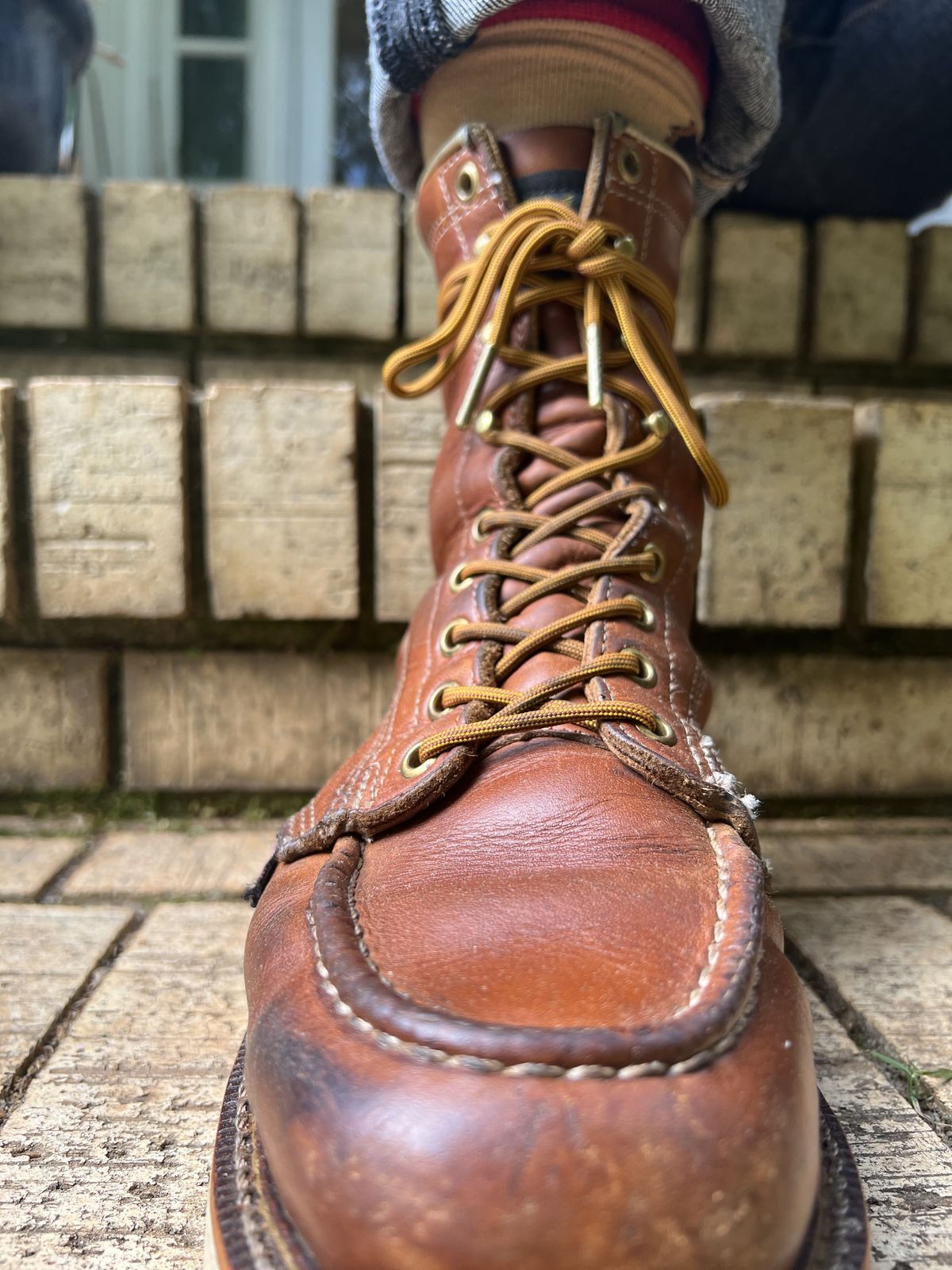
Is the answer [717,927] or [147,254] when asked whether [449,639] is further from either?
[147,254]

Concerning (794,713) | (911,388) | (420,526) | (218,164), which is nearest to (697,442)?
(420,526)

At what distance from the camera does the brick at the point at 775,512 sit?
1083 mm

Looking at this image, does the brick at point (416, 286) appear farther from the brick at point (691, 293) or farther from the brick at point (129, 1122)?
the brick at point (129, 1122)

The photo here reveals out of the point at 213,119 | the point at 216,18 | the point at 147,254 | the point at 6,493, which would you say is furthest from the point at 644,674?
the point at 216,18

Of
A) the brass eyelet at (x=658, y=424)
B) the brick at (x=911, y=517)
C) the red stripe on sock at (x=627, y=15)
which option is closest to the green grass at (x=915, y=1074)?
the brass eyelet at (x=658, y=424)

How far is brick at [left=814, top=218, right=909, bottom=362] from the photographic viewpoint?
1301 millimetres

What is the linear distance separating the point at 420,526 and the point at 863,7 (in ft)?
2.71

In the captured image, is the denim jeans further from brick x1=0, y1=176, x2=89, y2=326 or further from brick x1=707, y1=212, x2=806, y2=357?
brick x1=0, y1=176, x2=89, y2=326

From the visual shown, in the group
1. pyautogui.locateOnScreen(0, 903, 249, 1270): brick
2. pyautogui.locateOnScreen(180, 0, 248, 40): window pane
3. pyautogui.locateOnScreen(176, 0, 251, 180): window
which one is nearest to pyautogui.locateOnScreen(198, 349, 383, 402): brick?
pyautogui.locateOnScreen(0, 903, 249, 1270): brick

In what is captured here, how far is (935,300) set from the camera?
1.32 m

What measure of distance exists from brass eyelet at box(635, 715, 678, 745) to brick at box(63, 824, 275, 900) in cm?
51

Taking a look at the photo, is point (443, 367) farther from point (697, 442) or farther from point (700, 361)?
point (700, 361)

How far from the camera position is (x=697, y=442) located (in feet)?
2.58

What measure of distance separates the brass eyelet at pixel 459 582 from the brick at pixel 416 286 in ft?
2.27
